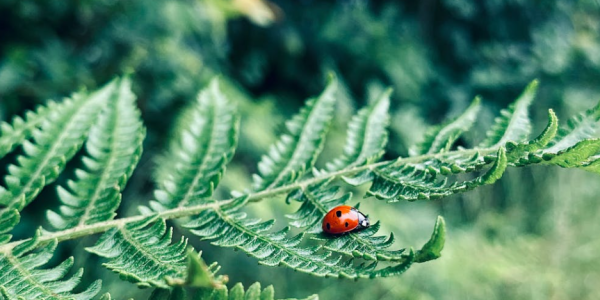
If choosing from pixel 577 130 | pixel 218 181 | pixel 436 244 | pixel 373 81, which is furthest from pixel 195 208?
pixel 373 81

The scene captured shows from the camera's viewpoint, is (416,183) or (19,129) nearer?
(416,183)

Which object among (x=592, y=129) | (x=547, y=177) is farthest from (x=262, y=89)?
(x=592, y=129)

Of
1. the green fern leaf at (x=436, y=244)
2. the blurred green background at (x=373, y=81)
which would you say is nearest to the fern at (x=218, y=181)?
the green fern leaf at (x=436, y=244)

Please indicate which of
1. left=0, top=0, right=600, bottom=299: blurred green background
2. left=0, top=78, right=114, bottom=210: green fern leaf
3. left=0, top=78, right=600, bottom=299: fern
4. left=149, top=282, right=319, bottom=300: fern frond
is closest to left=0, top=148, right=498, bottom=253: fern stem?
left=0, top=78, right=600, bottom=299: fern

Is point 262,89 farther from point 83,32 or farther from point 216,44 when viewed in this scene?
point 83,32

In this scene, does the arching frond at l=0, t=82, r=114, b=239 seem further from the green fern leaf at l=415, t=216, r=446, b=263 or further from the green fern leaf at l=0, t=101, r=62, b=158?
the green fern leaf at l=415, t=216, r=446, b=263

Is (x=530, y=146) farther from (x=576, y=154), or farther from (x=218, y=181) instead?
(x=218, y=181)
